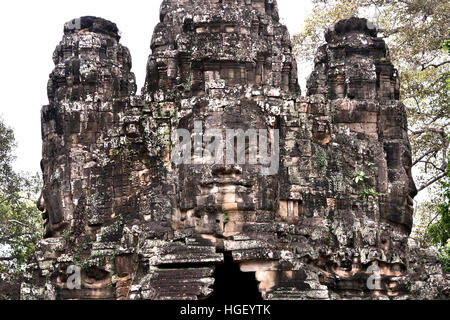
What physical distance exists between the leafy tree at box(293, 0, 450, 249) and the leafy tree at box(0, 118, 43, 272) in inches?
376

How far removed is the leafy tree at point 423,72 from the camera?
23938mm

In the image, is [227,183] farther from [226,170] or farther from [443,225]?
[443,225]

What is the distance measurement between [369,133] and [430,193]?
7.76 m

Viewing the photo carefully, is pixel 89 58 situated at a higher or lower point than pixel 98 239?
higher

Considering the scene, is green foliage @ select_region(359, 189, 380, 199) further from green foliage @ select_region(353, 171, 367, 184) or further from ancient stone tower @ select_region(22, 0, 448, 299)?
green foliage @ select_region(353, 171, 367, 184)

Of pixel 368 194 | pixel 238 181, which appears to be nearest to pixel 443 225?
pixel 368 194

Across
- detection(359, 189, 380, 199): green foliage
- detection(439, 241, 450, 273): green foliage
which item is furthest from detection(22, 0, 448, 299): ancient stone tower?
detection(439, 241, 450, 273): green foliage

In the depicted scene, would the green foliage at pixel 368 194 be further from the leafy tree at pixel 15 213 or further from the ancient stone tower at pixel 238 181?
the leafy tree at pixel 15 213

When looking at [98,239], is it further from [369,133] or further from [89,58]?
[369,133]

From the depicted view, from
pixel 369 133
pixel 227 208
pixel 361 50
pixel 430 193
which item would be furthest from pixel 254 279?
pixel 430 193

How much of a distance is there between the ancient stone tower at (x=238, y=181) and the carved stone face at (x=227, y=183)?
0.02m

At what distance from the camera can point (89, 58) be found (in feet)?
62.0

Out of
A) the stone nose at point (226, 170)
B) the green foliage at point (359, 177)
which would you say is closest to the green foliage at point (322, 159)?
the green foliage at point (359, 177)
